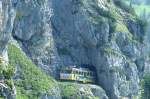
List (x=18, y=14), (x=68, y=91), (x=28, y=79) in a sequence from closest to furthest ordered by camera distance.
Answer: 1. (x=28, y=79)
2. (x=18, y=14)
3. (x=68, y=91)

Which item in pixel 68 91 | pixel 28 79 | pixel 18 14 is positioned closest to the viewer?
pixel 28 79

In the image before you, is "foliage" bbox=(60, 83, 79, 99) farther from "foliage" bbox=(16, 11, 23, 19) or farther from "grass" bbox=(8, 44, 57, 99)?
"foliage" bbox=(16, 11, 23, 19)

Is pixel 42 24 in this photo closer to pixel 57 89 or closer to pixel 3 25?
pixel 57 89

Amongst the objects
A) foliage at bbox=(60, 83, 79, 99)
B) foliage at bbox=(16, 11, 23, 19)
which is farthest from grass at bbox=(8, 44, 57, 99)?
foliage at bbox=(16, 11, 23, 19)

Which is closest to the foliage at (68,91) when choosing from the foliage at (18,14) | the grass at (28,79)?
the grass at (28,79)

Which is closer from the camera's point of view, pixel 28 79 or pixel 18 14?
pixel 28 79

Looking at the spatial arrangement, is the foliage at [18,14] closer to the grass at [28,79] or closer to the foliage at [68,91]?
the grass at [28,79]

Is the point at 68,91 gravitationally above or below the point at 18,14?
below

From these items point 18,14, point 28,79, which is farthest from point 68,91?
point 18,14

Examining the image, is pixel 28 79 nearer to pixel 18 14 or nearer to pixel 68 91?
pixel 68 91
